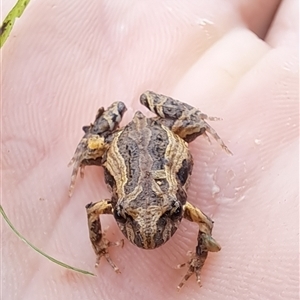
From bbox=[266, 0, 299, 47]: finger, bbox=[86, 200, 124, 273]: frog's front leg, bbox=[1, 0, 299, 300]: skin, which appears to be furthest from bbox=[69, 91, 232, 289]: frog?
bbox=[266, 0, 299, 47]: finger

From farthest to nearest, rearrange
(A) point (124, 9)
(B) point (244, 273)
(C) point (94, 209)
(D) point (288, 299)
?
(A) point (124, 9) < (C) point (94, 209) < (B) point (244, 273) < (D) point (288, 299)

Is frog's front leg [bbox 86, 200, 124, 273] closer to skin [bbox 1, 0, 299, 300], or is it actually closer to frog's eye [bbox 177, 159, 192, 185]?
skin [bbox 1, 0, 299, 300]

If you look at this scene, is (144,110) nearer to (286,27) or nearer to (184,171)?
(184,171)

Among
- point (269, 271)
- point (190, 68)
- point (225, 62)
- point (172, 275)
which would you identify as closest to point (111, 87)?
point (190, 68)

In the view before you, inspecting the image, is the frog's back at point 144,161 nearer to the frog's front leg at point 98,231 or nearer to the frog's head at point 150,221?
the frog's head at point 150,221

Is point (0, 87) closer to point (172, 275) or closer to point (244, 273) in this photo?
point (172, 275)

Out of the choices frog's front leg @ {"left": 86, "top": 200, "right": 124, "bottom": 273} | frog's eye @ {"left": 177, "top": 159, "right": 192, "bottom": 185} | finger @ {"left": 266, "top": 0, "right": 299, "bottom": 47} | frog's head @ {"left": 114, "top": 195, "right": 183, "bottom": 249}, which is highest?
finger @ {"left": 266, "top": 0, "right": 299, "bottom": 47}

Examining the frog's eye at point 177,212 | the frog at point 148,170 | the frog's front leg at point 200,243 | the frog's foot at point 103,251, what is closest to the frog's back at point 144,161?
the frog at point 148,170
